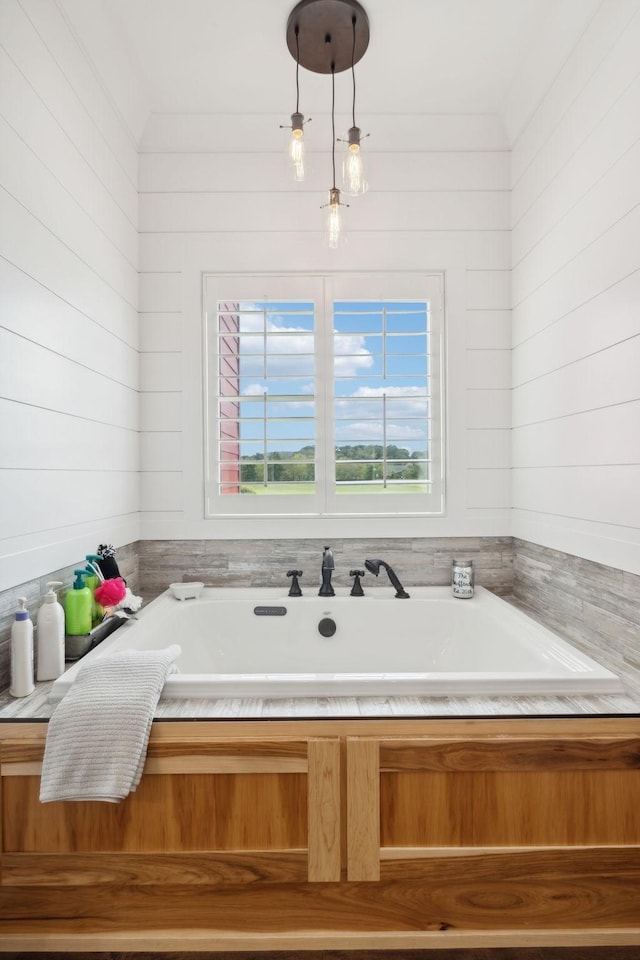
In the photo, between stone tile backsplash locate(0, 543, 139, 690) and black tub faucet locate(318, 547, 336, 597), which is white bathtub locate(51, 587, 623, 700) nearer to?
black tub faucet locate(318, 547, 336, 597)

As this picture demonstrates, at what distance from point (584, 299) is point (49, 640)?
1869mm

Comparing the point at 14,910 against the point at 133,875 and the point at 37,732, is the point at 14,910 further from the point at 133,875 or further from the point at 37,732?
the point at 37,732

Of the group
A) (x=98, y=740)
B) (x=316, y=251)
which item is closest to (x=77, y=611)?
(x=98, y=740)

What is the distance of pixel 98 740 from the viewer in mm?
1113

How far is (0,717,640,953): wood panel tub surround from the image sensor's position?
1153 mm

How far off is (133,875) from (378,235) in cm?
228

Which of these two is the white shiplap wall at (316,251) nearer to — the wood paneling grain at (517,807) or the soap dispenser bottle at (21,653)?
the soap dispenser bottle at (21,653)

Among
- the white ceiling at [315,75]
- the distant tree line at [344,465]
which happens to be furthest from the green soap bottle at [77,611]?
the white ceiling at [315,75]

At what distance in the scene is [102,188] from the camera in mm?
1806

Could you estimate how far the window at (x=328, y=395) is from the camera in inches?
85.6

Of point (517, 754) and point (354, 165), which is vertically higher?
point (354, 165)

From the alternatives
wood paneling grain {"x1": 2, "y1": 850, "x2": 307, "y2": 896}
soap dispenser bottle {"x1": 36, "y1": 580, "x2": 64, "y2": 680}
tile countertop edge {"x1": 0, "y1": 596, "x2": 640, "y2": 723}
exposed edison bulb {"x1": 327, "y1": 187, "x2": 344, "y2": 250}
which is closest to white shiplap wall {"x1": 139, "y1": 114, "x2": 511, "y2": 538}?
exposed edison bulb {"x1": 327, "y1": 187, "x2": 344, "y2": 250}

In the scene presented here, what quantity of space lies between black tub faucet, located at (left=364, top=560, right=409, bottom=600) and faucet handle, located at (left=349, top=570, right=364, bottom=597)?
0.06 meters

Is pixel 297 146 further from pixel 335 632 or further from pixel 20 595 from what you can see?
pixel 335 632
